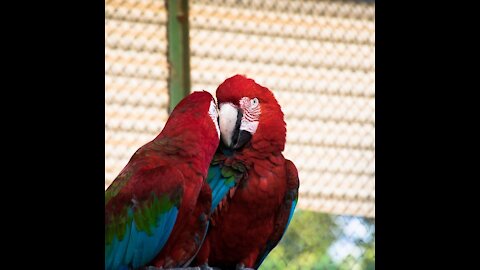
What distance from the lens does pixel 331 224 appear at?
13.5 ft

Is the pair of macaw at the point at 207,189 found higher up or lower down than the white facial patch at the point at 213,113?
lower down

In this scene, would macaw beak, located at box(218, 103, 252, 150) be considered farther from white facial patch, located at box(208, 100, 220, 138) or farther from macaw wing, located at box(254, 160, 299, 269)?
macaw wing, located at box(254, 160, 299, 269)

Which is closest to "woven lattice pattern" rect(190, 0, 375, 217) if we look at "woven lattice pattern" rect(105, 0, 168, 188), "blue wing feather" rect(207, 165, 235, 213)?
"woven lattice pattern" rect(105, 0, 168, 188)

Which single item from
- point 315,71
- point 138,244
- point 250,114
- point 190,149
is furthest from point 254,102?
point 315,71

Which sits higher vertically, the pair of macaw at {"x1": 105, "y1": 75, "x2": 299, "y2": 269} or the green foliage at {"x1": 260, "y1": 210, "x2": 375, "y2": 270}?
the pair of macaw at {"x1": 105, "y1": 75, "x2": 299, "y2": 269}

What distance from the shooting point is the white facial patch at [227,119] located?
7.11ft

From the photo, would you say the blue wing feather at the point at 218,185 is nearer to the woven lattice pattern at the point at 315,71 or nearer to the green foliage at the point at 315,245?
the woven lattice pattern at the point at 315,71

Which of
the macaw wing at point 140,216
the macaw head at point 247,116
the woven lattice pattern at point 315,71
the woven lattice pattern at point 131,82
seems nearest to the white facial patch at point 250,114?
the macaw head at point 247,116

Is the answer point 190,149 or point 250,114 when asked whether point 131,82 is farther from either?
point 190,149

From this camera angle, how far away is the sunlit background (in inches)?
138

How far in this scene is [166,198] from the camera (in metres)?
1.96

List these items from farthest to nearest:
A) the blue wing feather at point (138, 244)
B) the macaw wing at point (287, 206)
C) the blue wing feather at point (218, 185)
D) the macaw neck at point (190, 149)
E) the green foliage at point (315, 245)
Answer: the green foliage at point (315, 245), the macaw wing at point (287, 206), the blue wing feather at point (218, 185), the macaw neck at point (190, 149), the blue wing feather at point (138, 244)

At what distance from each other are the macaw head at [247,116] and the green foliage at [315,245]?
1.83 metres
